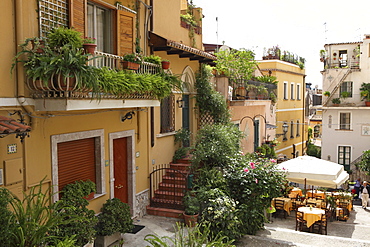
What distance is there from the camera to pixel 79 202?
26.3ft

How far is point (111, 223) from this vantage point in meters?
8.88

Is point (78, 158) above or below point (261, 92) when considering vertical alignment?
below

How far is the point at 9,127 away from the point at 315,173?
10.5 meters

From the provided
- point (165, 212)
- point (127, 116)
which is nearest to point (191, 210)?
point (165, 212)

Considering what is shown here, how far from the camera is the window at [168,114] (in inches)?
518

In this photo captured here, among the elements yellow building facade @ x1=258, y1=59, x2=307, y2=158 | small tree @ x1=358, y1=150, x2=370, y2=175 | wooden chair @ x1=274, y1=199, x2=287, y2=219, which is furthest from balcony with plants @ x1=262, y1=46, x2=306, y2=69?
wooden chair @ x1=274, y1=199, x2=287, y2=219

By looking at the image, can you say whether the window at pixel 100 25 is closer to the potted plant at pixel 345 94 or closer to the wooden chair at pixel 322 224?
the wooden chair at pixel 322 224

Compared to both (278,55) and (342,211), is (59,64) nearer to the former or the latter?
(342,211)

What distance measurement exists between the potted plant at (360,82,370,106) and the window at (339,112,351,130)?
1.74 metres

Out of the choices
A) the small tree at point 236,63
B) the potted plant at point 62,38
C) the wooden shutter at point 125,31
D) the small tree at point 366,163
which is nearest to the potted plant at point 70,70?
the potted plant at point 62,38

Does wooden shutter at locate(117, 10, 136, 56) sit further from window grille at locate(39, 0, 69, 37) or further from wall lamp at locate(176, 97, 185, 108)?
wall lamp at locate(176, 97, 185, 108)

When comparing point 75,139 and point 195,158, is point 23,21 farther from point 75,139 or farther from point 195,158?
point 195,158

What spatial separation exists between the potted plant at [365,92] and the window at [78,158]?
2628cm

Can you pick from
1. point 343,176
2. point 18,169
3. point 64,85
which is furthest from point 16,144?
point 343,176
